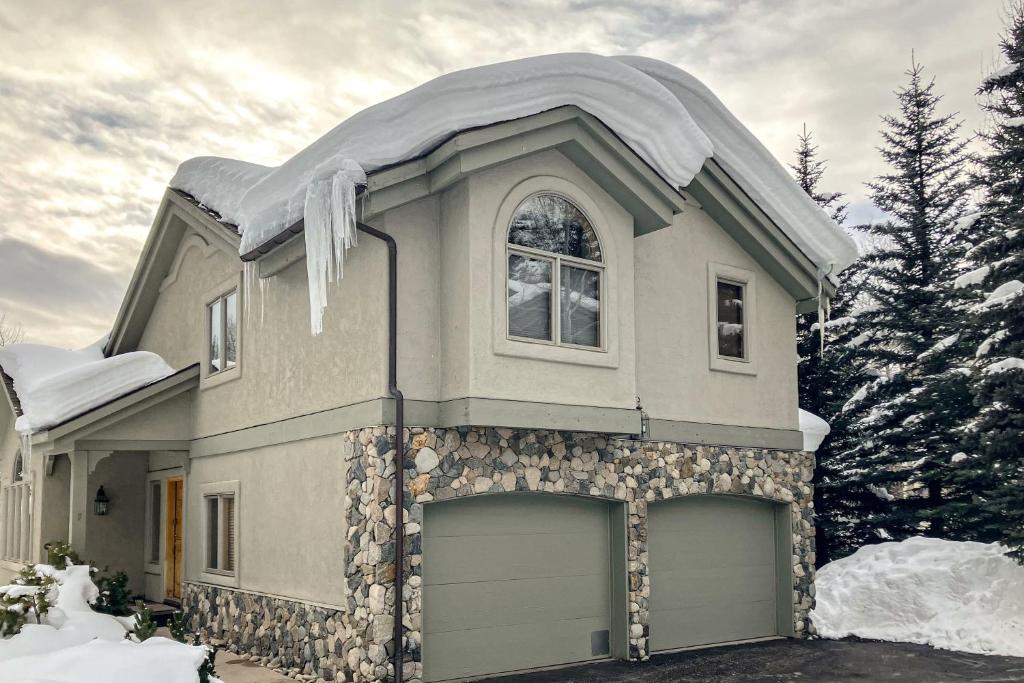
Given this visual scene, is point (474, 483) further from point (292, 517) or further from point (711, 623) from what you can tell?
point (711, 623)

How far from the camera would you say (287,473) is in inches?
380

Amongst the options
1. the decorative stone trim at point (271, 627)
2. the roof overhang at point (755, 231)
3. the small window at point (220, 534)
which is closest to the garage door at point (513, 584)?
the decorative stone trim at point (271, 627)

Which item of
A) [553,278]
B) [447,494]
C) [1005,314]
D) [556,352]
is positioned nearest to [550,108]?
[553,278]

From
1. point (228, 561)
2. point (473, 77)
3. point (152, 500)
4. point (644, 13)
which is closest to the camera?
point (473, 77)

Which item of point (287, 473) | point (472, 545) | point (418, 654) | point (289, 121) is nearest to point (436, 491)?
point (472, 545)

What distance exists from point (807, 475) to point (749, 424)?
4.04 feet

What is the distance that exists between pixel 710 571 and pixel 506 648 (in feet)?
10.1

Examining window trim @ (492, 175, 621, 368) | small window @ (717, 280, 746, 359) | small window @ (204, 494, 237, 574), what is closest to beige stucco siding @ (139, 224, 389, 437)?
small window @ (204, 494, 237, 574)

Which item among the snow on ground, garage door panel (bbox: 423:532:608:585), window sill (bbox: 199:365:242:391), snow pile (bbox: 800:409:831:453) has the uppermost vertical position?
window sill (bbox: 199:365:242:391)

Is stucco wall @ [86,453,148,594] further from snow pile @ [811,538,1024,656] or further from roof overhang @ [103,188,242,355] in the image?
snow pile @ [811,538,1024,656]

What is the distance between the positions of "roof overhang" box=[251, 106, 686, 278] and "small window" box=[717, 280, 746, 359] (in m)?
1.84

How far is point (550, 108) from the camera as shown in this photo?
8664 millimetres

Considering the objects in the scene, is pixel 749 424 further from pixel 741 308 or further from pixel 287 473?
pixel 287 473

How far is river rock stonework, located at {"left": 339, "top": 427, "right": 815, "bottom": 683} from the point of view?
7.86 metres
